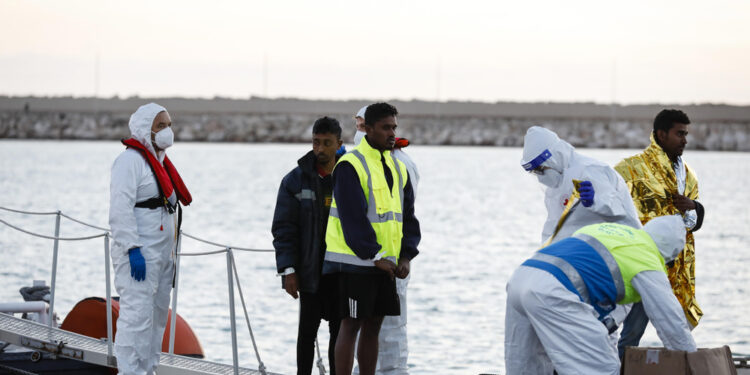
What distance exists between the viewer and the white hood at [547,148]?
557cm

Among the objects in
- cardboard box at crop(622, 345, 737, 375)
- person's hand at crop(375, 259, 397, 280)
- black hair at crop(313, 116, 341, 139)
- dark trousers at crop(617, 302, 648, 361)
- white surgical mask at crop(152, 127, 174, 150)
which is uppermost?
black hair at crop(313, 116, 341, 139)

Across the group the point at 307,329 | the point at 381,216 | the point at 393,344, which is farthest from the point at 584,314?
the point at 393,344

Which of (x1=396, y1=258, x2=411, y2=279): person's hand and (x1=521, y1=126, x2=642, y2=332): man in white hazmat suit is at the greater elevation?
(x1=521, y1=126, x2=642, y2=332): man in white hazmat suit

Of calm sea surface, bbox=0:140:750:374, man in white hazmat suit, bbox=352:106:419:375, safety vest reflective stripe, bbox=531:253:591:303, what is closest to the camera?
safety vest reflective stripe, bbox=531:253:591:303

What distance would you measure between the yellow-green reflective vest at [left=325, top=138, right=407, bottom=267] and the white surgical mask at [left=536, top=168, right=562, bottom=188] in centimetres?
87

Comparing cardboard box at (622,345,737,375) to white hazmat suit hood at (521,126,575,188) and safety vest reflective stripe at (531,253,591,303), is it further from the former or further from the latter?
white hazmat suit hood at (521,126,575,188)

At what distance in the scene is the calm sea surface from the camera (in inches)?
606

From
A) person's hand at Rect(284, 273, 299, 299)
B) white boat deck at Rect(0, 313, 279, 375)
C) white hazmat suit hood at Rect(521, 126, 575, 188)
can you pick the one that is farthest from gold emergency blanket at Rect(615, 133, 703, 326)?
white boat deck at Rect(0, 313, 279, 375)

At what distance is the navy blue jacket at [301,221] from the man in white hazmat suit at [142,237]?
2.41 ft

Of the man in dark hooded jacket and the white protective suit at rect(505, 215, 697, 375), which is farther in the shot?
the man in dark hooded jacket

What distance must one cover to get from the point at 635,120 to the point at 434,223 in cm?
7821

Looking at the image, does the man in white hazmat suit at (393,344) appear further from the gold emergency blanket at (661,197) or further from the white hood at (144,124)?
the gold emergency blanket at (661,197)

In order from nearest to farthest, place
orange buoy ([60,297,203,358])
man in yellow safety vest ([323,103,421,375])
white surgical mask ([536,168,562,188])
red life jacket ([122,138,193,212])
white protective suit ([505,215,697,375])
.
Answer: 1. white protective suit ([505,215,697,375])
2. man in yellow safety vest ([323,103,421,375])
3. white surgical mask ([536,168,562,188])
4. red life jacket ([122,138,193,212])
5. orange buoy ([60,297,203,358])

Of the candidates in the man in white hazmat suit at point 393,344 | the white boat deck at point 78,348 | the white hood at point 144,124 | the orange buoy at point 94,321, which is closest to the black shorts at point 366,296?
the man in white hazmat suit at point 393,344
